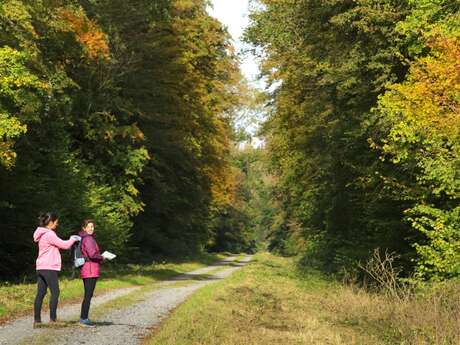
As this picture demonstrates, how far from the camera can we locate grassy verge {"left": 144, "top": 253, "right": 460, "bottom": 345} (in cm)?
934

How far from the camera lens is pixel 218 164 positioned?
38.7 m

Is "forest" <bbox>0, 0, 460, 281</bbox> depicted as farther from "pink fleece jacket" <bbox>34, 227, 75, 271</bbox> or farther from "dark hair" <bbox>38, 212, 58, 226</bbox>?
"pink fleece jacket" <bbox>34, 227, 75, 271</bbox>

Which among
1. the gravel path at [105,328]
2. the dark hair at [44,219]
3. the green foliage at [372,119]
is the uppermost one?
the green foliage at [372,119]

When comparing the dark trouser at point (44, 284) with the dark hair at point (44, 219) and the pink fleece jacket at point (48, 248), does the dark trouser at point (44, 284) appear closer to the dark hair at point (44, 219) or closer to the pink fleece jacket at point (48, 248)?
the pink fleece jacket at point (48, 248)

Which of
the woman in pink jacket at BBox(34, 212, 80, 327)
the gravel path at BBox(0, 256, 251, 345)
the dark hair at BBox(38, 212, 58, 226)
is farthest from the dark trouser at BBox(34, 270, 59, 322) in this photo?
the dark hair at BBox(38, 212, 58, 226)

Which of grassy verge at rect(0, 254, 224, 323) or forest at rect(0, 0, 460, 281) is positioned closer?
grassy verge at rect(0, 254, 224, 323)

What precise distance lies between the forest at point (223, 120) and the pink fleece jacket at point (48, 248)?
21.4 feet

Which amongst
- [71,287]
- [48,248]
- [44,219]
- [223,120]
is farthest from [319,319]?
[223,120]

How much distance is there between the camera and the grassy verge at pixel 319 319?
30.7 feet

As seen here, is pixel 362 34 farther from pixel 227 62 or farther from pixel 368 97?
pixel 227 62

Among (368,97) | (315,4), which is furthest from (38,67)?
(368,97)

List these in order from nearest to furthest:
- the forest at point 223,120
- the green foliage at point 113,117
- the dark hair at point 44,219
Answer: the dark hair at point 44,219 → the forest at point 223,120 → the green foliage at point 113,117

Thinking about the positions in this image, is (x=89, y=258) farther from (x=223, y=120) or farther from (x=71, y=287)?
(x=223, y=120)

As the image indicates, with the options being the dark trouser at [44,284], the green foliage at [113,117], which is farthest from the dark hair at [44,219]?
the green foliage at [113,117]
